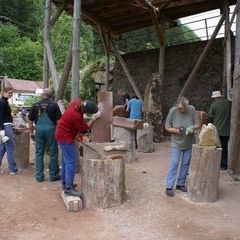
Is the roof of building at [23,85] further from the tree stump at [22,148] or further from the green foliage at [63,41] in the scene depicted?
the tree stump at [22,148]

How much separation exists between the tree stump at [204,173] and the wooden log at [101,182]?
1210mm

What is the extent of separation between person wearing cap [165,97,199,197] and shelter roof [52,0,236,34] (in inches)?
232

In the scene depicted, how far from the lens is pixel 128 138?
10250 millimetres

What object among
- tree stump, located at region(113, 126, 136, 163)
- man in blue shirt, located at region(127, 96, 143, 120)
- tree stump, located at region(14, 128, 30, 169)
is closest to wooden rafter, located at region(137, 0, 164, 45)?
man in blue shirt, located at region(127, 96, 143, 120)

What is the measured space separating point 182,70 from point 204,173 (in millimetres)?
9455

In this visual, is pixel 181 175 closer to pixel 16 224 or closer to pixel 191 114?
pixel 191 114

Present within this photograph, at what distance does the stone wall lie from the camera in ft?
48.4

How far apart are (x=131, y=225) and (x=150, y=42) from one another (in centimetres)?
1585

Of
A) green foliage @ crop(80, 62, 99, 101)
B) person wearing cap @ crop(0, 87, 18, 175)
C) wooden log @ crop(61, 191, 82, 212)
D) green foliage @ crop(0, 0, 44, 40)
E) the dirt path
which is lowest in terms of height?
the dirt path

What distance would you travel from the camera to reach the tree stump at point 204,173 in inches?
265

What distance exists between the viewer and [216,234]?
5574 mm

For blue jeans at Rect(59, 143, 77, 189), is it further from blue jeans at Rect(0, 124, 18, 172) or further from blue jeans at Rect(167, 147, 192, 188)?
blue jeans at Rect(0, 124, 18, 172)

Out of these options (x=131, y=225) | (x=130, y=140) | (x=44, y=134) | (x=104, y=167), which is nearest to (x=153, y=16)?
(x=130, y=140)

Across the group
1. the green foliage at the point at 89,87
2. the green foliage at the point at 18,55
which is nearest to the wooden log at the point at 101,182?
the green foliage at the point at 89,87
